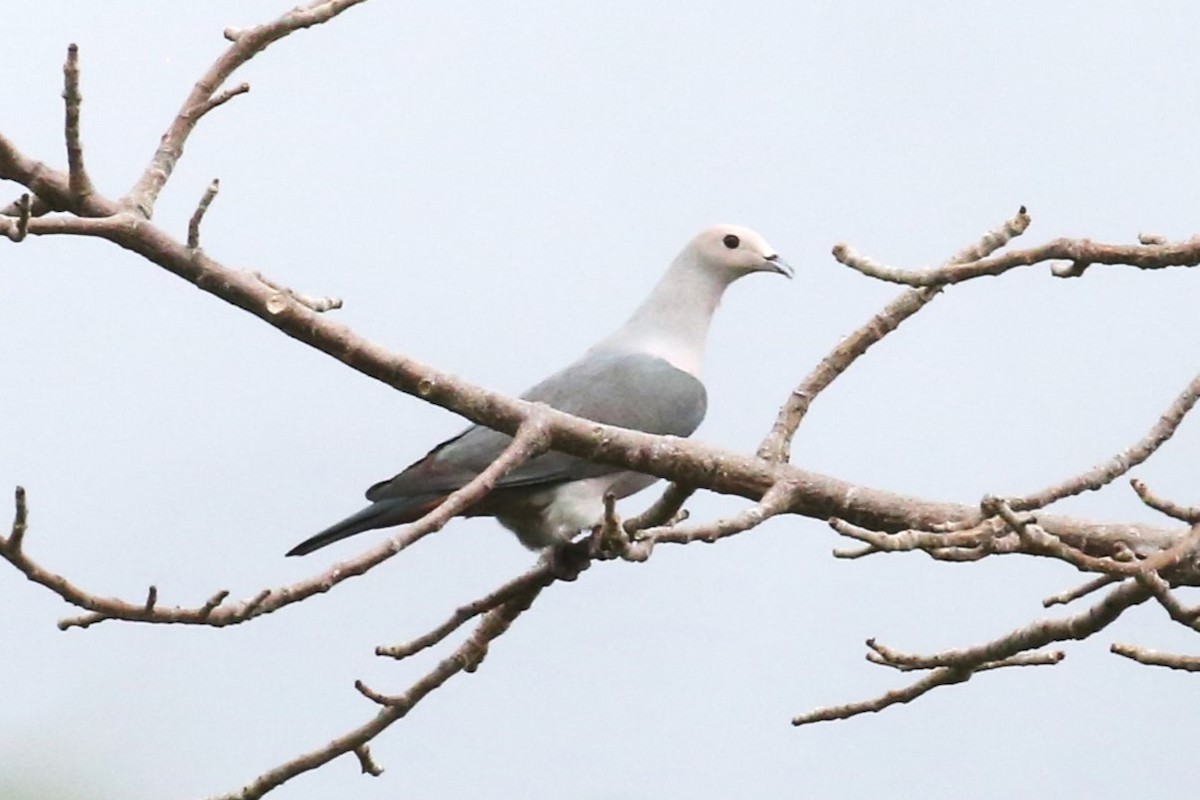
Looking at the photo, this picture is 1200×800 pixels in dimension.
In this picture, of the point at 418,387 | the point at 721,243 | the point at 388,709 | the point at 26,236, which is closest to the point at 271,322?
the point at 418,387

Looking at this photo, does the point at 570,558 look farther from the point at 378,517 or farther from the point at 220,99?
the point at 220,99

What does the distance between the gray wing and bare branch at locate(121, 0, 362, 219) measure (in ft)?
2.91

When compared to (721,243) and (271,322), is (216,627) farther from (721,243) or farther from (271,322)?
(721,243)

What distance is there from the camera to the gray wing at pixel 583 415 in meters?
2.50

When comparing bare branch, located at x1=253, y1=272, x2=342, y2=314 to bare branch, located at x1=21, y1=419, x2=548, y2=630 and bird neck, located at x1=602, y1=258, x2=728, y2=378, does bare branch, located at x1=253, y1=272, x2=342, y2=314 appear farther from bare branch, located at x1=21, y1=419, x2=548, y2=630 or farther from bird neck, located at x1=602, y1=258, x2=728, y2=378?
bird neck, located at x1=602, y1=258, x2=728, y2=378

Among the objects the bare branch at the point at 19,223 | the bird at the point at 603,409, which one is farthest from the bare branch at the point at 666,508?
the bare branch at the point at 19,223

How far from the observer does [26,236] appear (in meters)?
1.36

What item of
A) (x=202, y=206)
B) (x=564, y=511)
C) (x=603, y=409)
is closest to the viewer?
(x=202, y=206)

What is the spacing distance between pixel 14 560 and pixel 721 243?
1.84 m

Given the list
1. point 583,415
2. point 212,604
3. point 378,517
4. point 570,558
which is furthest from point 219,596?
point 583,415

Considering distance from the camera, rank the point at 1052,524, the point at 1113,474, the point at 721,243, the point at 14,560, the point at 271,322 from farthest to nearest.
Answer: the point at 721,243
the point at 1052,524
the point at 1113,474
the point at 271,322
the point at 14,560

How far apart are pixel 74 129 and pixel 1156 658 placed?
0.92 metres

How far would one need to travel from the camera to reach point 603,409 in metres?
2.69

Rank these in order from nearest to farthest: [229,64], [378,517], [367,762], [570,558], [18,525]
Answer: [18,525] → [229,64] → [367,762] → [570,558] → [378,517]
